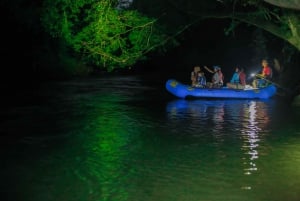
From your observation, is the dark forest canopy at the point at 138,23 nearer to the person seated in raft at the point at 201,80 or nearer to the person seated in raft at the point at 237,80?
the person seated in raft at the point at 237,80

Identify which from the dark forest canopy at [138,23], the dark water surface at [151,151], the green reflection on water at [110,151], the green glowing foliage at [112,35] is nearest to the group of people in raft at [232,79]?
the dark forest canopy at [138,23]

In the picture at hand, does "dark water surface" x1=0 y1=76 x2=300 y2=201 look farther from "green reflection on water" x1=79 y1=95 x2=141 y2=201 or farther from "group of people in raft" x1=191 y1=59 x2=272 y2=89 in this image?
"group of people in raft" x1=191 y1=59 x2=272 y2=89

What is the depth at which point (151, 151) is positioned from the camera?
43.5ft

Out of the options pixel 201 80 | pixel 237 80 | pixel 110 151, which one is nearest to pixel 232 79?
pixel 237 80

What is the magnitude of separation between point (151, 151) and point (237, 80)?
13.3 m

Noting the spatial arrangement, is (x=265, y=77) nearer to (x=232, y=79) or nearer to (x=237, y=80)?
(x=237, y=80)

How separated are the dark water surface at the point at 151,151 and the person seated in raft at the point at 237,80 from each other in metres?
2.12

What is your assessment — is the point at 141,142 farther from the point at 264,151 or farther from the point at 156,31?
the point at 156,31

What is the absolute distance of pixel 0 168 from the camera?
1152 cm

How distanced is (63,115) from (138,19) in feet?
17.2

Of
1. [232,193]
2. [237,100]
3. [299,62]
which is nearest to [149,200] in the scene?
[232,193]

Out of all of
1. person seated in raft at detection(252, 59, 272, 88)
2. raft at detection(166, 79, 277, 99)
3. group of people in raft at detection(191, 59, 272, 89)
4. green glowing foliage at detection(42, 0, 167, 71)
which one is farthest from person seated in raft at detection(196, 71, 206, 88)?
green glowing foliage at detection(42, 0, 167, 71)

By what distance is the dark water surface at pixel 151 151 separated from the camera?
9.74 meters

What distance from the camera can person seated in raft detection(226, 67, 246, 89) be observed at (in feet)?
83.3
